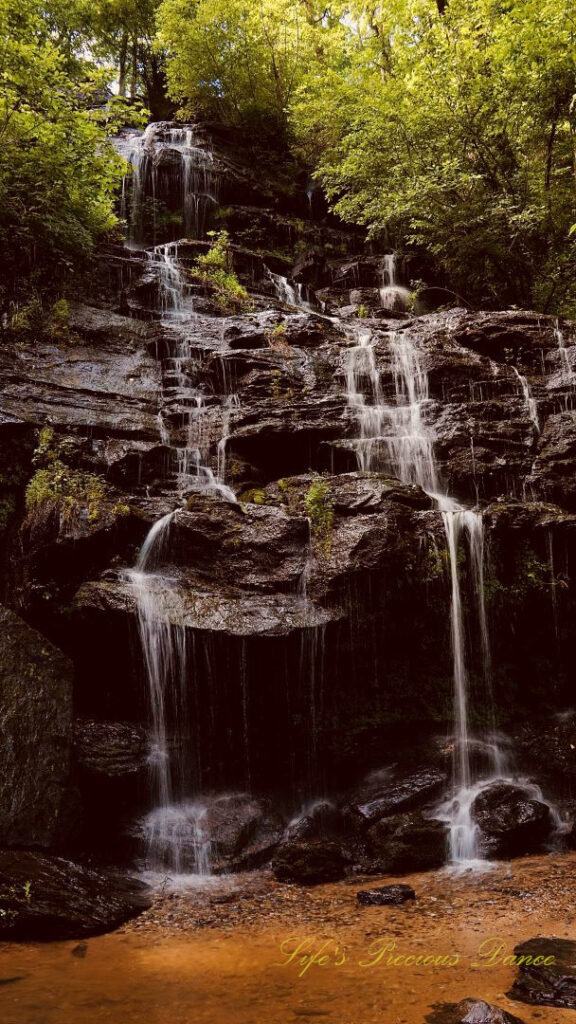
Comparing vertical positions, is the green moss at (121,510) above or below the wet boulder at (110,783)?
above

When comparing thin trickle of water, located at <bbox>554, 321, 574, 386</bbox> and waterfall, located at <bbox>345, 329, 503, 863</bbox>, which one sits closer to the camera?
waterfall, located at <bbox>345, 329, 503, 863</bbox>

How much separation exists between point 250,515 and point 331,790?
374cm

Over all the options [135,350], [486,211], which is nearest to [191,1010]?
[135,350]

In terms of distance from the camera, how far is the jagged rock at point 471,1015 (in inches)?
122

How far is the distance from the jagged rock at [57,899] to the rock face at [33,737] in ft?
1.04

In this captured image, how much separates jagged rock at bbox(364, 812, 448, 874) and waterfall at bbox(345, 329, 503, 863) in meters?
0.22

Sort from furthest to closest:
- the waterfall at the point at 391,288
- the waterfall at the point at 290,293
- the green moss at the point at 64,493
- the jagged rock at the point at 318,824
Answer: the waterfall at the point at 391,288
the waterfall at the point at 290,293
the green moss at the point at 64,493
the jagged rock at the point at 318,824

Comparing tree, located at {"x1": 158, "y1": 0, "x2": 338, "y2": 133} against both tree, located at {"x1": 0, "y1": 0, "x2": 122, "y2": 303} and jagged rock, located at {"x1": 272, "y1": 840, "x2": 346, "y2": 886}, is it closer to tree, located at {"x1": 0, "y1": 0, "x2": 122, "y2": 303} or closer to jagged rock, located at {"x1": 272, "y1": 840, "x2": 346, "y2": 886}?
tree, located at {"x1": 0, "y1": 0, "x2": 122, "y2": 303}

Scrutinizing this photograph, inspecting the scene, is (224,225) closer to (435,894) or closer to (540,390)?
(540,390)

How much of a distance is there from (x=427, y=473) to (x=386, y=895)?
6.20 m

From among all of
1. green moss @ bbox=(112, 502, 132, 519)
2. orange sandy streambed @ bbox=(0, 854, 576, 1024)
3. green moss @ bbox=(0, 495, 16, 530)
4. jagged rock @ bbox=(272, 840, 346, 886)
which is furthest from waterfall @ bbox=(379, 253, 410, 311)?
orange sandy streambed @ bbox=(0, 854, 576, 1024)

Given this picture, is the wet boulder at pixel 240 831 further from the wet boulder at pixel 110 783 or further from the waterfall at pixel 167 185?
the waterfall at pixel 167 185

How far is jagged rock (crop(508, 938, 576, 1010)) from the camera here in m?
3.43

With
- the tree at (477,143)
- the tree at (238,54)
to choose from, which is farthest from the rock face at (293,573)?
the tree at (238,54)
